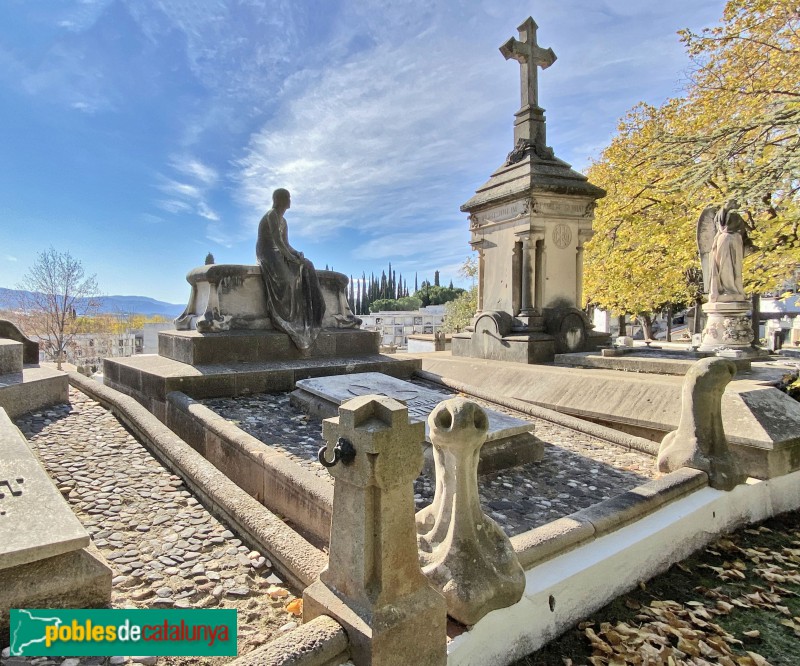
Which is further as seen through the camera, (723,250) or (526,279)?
(526,279)

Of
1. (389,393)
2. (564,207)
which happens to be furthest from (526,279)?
(389,393)

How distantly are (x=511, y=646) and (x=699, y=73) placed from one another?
12402mm

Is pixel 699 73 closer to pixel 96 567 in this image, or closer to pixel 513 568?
pixel 513 568

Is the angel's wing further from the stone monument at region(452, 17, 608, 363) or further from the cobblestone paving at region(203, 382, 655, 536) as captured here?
the cobblestone paving at region(203, 382, 655, 536)

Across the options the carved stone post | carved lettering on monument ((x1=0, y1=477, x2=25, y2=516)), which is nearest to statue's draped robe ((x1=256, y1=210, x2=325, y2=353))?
the carved stone post

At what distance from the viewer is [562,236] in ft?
28.7

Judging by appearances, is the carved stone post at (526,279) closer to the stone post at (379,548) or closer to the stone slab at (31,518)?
the stone post at (379,548)

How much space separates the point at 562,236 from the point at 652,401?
13.7 ft

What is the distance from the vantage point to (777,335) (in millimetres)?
13062

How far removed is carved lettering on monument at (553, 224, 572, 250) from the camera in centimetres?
870

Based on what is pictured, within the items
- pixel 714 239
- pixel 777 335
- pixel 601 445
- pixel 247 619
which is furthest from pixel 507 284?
pixel 777 335

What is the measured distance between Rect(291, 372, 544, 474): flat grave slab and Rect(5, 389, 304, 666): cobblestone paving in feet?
4.87

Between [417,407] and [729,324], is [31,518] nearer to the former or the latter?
[417,407]

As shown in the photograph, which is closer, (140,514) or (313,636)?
(313,636)
